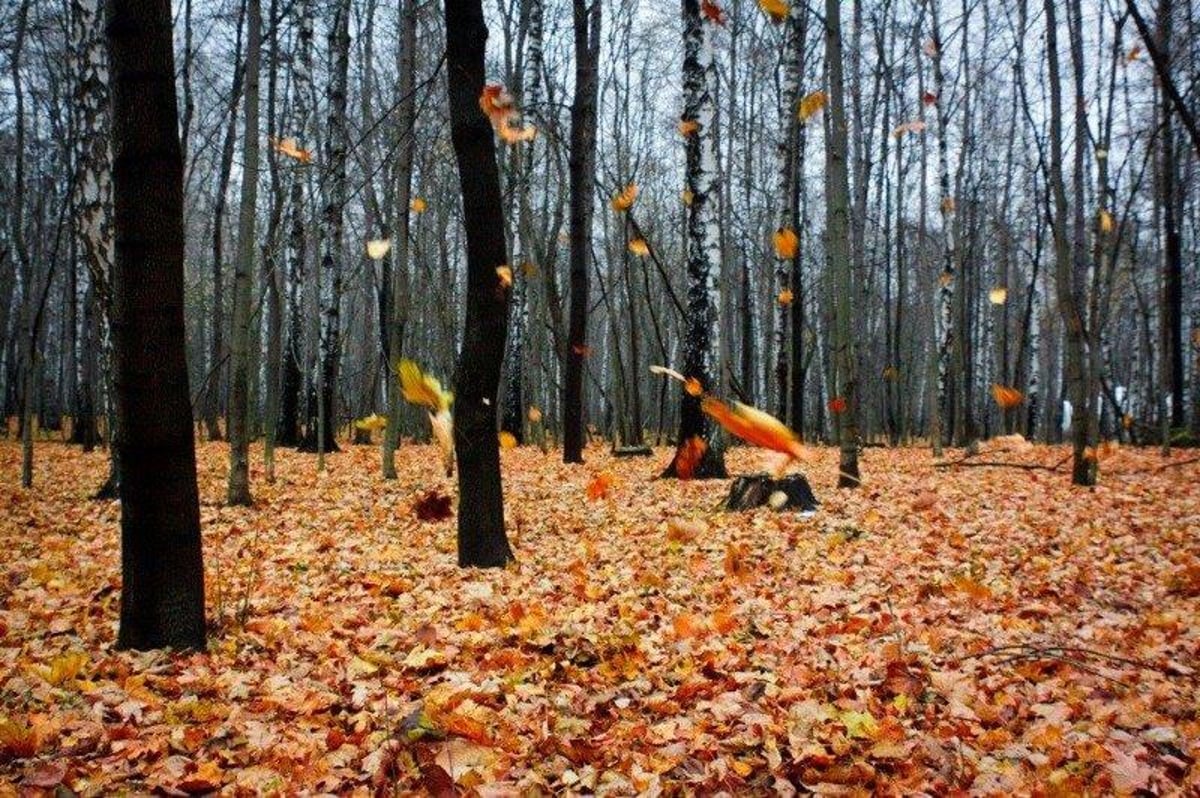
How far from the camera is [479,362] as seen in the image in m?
4.70

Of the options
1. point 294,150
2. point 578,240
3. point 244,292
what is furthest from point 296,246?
point 244,292

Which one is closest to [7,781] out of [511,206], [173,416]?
[173,416]

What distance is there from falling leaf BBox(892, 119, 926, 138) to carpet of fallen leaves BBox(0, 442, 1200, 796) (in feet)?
36.6

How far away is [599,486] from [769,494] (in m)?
2.38

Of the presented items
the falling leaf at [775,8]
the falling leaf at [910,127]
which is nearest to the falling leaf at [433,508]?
the falling leaf at [775,8]

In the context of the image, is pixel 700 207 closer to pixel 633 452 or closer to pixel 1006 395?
pixel 633 452

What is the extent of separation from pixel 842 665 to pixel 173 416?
3069 mm

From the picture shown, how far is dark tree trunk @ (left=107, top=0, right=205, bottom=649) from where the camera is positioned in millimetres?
2980

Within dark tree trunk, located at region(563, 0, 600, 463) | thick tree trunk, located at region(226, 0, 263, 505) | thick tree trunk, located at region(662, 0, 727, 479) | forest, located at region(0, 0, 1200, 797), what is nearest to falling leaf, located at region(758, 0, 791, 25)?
forest, located at region(0, 0, 1200, 797)

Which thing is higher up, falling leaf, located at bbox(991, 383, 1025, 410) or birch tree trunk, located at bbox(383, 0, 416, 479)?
birch tree trunk, located at bbox(383, 0, 416, 479)

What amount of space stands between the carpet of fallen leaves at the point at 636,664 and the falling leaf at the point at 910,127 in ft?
36.6

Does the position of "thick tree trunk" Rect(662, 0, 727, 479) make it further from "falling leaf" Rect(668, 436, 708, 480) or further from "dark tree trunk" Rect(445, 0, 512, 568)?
"dark tree trunk" Rect(445, 0, 512, 568)

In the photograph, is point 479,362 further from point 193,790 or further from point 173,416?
point 193,790

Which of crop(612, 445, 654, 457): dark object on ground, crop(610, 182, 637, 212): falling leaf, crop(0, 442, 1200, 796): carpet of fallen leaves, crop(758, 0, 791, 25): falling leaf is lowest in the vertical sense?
crop(0, 442, 1200, 796): carpet of fallen leaves
